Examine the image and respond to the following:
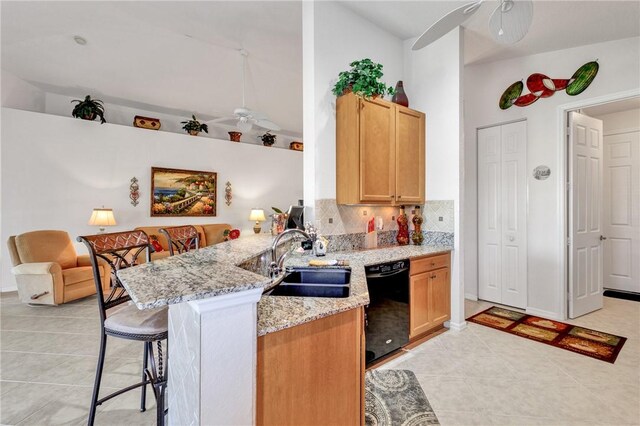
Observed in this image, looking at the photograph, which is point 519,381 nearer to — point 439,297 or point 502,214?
point 439,297

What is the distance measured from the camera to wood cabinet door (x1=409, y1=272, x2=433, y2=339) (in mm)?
2752

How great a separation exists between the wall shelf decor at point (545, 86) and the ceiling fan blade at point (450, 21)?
235cm

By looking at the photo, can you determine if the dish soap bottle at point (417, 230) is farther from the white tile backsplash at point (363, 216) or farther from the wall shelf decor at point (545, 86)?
the wall shelf decor at point (545, 86)

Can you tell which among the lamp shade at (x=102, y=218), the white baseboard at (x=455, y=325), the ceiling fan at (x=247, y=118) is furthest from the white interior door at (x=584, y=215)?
the lamp shade at (x=102, y=218)

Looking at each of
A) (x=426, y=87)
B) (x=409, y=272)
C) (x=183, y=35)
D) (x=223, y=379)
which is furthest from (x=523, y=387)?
(x=183, y=35)

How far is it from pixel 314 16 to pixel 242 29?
1348mm

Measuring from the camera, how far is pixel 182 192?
19.9 ft

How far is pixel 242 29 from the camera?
3.75 meters

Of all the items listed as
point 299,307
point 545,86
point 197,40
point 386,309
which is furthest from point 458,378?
point 197,40

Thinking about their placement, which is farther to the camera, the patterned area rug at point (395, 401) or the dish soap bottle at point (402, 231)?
the dish soap bottle at point (402, 231)

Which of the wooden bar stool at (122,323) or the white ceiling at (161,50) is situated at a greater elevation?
the white ceiling at (161,50)

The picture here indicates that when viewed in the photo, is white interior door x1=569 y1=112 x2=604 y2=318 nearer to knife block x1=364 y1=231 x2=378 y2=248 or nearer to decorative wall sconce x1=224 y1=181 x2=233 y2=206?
knife block x1=364 y1=231 x2=378 y2=248

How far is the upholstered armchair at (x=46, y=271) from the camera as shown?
3.84 metres

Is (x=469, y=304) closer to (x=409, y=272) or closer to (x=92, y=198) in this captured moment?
(x=409, y=272)
